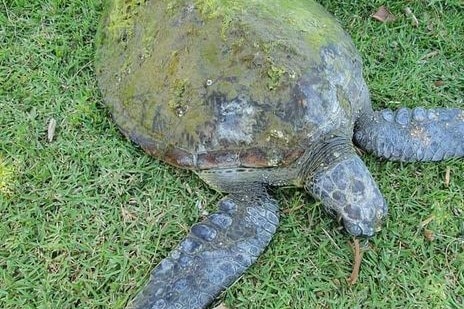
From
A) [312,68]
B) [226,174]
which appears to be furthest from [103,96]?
[312,68]

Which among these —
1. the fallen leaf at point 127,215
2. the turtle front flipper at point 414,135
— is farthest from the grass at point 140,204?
the turtle front flipper at point 414,135

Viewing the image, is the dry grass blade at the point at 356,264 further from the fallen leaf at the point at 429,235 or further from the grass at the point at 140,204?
the fallen leaf at the point at 429,235

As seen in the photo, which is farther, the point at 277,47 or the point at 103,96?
the point at 103,96

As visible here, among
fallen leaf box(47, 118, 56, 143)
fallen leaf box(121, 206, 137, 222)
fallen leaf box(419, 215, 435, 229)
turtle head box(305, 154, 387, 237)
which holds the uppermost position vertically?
turtle head box(305, 154, 387, 237)

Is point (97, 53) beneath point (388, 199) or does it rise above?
above

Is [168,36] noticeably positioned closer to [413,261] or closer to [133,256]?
[133,256]

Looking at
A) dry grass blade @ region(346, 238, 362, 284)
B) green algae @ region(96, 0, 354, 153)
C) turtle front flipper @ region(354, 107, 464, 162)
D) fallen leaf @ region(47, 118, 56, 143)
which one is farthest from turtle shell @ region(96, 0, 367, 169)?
dry grass blade @ region(346, 238, 362, 284)

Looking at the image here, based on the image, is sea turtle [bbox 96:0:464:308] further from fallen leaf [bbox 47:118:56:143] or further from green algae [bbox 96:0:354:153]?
fallen leaf [bbox 47:118:56:143]

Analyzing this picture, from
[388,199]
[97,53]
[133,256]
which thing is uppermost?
[97,53]
